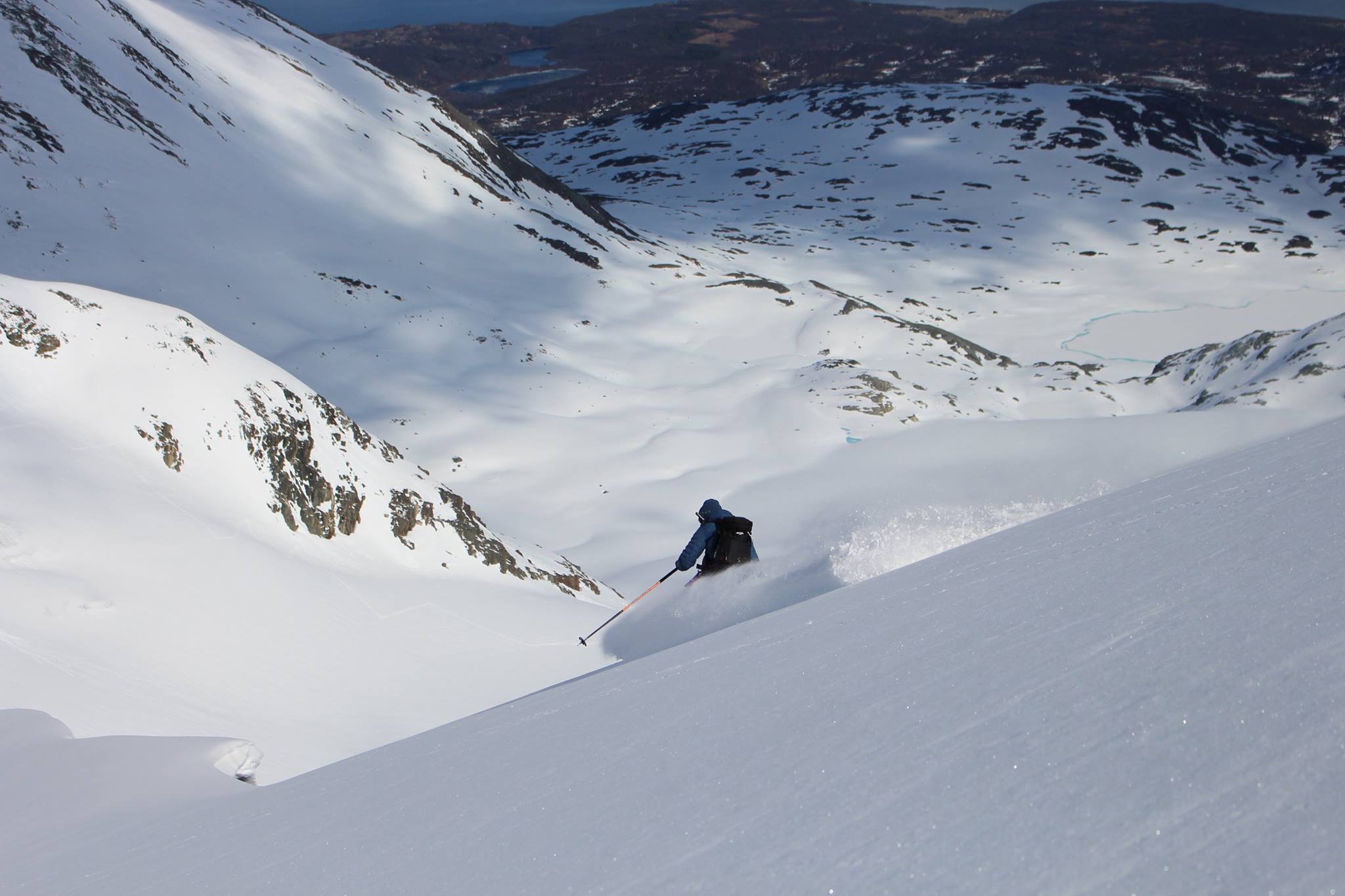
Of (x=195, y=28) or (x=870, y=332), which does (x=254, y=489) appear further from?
(x=195, y=28)

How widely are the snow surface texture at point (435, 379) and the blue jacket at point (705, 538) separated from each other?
0.46m

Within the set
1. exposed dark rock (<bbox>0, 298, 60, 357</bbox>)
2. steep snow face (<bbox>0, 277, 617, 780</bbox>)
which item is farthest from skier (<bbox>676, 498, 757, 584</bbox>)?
exposed dark rock (<bbox>0, 298, 60, 357</bbox>)

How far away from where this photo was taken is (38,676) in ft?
23.8

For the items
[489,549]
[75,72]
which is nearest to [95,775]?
[489,549]

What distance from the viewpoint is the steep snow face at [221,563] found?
831 cm

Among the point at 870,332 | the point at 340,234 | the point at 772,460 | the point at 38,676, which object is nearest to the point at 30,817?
the point at 38,676

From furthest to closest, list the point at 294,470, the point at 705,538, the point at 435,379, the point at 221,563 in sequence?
the point at 435,379
the point at 294,470
the point at 221,563
the point at 705,538

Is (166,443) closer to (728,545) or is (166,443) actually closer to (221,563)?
(221,563)

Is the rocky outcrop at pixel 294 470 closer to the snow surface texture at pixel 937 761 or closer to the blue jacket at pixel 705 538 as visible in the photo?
the blue jacket at pixel 705 538

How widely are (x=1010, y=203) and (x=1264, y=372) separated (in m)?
63.5

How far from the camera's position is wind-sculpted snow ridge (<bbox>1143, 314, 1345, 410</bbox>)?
100 ft

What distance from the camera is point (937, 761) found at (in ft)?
7.85

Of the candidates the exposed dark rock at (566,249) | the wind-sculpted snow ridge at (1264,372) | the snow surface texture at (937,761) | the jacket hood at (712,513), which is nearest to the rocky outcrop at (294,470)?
the jacket hood at (712,513)

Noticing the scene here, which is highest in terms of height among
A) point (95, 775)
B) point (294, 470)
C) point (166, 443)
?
point (166, 443)
